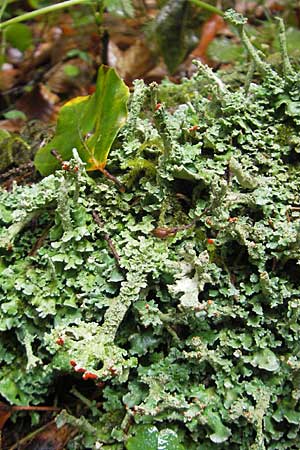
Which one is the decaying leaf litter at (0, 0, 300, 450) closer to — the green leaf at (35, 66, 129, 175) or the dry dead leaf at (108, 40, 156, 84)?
the green leaf at (35, 66, 129, 175)

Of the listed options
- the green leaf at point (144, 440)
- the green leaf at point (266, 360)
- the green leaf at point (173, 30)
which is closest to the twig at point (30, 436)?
the green leaf at point (144, 440)

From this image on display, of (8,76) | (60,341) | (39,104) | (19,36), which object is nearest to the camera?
(60,341)

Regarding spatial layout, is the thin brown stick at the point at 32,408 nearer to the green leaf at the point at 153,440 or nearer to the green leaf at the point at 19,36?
the green leaf at the point at 153,440

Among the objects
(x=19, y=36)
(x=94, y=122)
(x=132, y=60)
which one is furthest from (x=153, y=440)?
(x=19, y=36)

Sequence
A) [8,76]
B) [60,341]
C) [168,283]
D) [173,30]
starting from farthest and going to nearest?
[8,76] → [173,30] → [168,283] → [60,341]

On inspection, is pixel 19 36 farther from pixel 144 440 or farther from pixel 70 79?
pixel 144 440

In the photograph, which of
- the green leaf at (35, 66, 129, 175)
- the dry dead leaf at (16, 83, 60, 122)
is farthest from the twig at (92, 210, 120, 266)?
the dry dead leaf at (16, 83, 60, 122)
